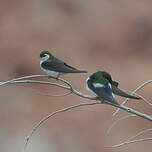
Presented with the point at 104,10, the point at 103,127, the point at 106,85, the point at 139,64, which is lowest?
the point at 103,127

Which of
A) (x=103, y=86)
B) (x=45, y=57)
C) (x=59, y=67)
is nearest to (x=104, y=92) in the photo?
(x=103, y=86)

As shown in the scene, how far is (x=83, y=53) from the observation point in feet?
31.8

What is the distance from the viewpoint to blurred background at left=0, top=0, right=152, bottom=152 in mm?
8633

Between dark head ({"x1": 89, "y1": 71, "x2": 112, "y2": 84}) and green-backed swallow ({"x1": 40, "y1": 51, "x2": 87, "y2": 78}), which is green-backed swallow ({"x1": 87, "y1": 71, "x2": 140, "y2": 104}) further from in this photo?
green-backed swallow ({"x1": 40, "y1": 51, "x2": 87, "y2": 78})

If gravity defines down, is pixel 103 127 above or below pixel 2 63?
below

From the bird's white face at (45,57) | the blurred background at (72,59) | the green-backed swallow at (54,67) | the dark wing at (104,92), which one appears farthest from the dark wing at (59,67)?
the blurred background at (72,59)

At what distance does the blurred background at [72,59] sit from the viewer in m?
8.63

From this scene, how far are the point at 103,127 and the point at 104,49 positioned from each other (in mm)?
1640

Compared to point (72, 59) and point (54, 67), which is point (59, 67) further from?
point (72, 59)

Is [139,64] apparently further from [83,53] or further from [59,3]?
[59,3]

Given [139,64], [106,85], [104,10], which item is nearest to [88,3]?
[104,10]

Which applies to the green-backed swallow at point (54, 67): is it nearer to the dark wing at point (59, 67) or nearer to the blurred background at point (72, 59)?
the dark wing at point (59, 67)

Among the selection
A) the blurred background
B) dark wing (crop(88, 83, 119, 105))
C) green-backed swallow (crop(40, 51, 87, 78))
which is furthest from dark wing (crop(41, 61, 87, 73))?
the blurred background

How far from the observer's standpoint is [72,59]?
9.36 m
